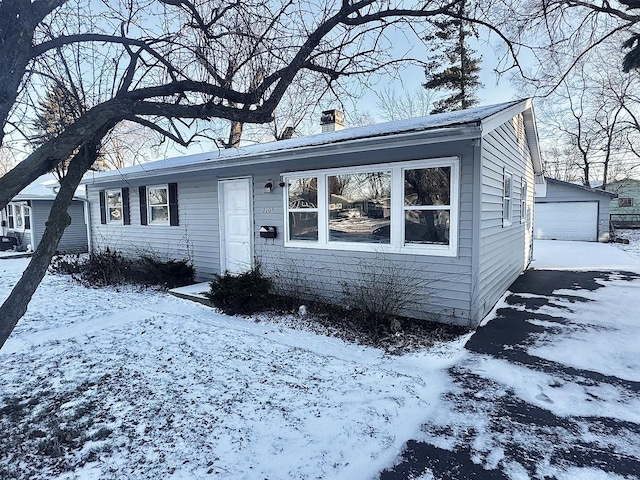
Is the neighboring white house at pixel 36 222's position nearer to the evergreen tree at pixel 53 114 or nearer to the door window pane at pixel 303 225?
the door window pane at pixel 303 225

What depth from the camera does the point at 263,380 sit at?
143 inches

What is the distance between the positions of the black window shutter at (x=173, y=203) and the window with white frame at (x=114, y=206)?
250 centimetres

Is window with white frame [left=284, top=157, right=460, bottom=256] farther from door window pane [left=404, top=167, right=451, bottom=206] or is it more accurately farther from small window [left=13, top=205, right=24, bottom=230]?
small window [left=13, top=205, right=24, bottom=230]

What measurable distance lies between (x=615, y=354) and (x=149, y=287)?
8229 mm

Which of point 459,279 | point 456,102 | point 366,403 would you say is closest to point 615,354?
point 459,279

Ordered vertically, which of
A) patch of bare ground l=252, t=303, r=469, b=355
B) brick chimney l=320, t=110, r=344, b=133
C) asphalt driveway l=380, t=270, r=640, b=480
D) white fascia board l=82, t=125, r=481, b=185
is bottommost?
asphalt driveway l=380, t=270, r=640, b=480

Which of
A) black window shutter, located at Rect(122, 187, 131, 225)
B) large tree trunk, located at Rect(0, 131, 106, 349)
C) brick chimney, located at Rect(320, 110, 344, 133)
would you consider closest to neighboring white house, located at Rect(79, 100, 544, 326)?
black window shutter, located at Rect(122, 187, 131, 225)

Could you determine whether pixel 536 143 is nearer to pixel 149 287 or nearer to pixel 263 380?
pixel 263 380

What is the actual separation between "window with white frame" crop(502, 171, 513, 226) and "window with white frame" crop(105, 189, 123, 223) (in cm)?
976

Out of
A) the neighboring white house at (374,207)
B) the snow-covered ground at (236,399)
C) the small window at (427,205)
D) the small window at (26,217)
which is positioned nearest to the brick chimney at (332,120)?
the neighboring white house at (374,207)

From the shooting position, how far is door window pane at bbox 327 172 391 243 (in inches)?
219

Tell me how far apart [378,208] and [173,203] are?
216 inches

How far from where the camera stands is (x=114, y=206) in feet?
34.7

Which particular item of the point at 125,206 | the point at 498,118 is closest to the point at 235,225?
the point at 125,206
